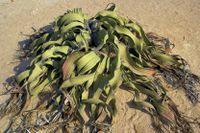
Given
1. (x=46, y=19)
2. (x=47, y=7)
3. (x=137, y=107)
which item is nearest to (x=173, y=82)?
(x=137, y=107)

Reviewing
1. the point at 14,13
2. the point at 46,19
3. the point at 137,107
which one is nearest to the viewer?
the point at 137,107

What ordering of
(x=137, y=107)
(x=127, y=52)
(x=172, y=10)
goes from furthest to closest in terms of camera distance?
(x=172, y=10) → (x=127, y=52) → (x=137, y=107)

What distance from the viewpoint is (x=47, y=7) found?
5.11 meters

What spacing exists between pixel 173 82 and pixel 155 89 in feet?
0.88

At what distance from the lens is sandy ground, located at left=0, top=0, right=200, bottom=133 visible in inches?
117

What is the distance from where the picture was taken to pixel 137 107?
300cm

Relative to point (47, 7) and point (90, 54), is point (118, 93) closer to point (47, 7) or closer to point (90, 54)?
point (90, 54)

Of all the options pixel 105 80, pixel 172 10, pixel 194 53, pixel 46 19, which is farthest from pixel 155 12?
pixel 105 80

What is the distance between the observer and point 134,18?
174 inches

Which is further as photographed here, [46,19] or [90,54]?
[46,19]

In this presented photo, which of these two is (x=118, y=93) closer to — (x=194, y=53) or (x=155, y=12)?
(x=194, y=53)

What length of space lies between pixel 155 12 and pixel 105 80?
1.77 metres

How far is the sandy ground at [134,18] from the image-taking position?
2.97m

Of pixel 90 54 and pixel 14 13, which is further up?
pixel 90 54
